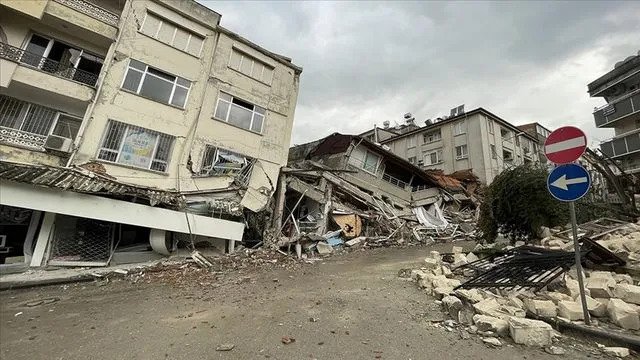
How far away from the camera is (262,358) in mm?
3705

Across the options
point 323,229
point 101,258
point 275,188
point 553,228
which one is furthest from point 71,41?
point 553,228

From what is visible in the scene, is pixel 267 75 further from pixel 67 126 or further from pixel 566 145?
pixel 566 145

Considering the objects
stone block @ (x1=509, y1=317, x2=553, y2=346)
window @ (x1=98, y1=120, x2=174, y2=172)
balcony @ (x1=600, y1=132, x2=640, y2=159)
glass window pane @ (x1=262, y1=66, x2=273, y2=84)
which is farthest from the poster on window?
balcony @ (x1=600, y1=132, x2=640, y2=159)

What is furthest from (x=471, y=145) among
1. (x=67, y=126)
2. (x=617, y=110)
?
(x=67, y=126)

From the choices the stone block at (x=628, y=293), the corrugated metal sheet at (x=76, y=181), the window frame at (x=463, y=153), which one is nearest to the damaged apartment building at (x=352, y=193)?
Answer: the corrugated metal sheet at (x=76, y=181)

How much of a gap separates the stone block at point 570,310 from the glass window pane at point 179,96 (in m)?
14.3

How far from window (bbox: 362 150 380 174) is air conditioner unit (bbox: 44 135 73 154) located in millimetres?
16184

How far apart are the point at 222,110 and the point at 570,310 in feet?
46.5

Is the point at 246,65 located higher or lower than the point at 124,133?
higher

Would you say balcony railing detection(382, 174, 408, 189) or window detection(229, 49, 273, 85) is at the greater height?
window detection(229, 49, 273, 85)

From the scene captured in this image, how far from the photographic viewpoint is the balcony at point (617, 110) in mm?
27625

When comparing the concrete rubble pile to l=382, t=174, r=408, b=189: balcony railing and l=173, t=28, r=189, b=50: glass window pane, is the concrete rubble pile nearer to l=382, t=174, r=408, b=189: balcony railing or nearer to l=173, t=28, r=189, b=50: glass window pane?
l=173, t=28, r=189, b=50: glass window pane

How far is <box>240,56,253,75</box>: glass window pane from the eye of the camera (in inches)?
609

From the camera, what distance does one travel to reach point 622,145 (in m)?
28.1
